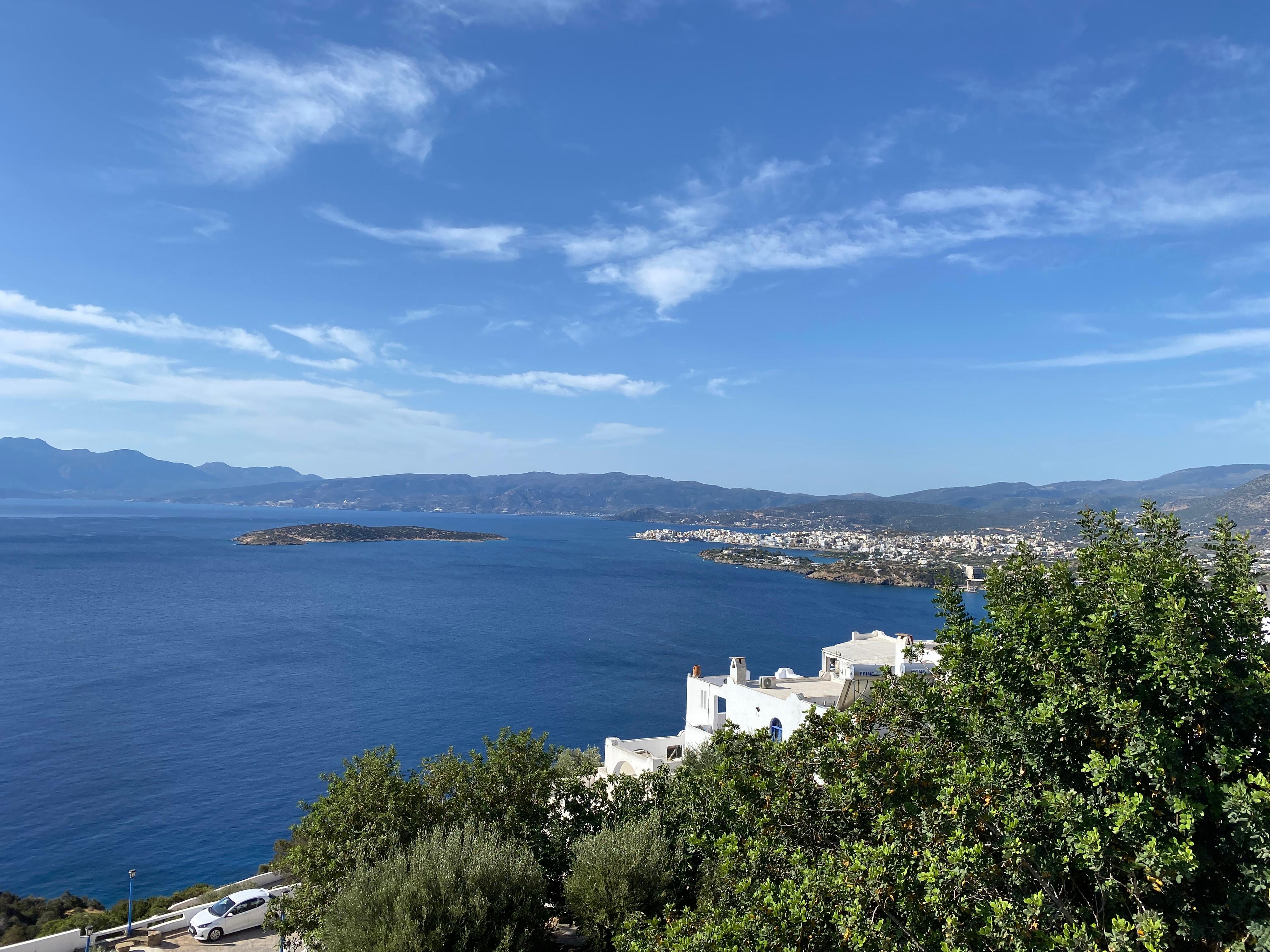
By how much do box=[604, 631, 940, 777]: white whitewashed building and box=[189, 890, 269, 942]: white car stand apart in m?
9.64

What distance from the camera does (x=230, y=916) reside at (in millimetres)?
17266

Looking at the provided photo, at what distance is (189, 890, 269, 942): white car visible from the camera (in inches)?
663

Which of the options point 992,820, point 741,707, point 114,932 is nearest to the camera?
point 992,820

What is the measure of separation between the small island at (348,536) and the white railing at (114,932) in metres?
140

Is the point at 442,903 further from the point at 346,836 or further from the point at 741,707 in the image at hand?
the point at 741,707

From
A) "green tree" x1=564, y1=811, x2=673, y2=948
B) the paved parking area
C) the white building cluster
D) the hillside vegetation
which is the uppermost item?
the hillside vegetation

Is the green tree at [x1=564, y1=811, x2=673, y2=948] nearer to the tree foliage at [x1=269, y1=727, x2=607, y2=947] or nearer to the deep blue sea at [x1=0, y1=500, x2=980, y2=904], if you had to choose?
the tree foliage at [x1=269, y1=727, x2=607, y2=947]

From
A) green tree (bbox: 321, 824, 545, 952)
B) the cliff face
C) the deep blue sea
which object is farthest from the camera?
the cliff face

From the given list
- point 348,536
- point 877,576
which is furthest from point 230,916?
point 348,536

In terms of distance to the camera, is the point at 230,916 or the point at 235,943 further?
the point at 230,916

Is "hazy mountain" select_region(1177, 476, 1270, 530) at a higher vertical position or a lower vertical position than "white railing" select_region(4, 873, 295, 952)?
higher

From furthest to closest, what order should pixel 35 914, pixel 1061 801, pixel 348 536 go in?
pixel 348 536 < pixel 35 914 < pixel 1061 801

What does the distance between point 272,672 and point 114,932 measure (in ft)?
117

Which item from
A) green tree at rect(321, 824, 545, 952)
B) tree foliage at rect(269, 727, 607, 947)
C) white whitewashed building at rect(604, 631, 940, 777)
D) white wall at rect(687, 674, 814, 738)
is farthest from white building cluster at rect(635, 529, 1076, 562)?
green tree at rect(321, 824, 545, 952)
